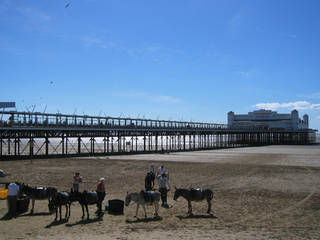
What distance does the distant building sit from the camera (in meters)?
104

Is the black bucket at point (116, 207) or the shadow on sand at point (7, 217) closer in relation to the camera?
the shadow on sand at point (7, 217)

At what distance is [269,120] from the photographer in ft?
365

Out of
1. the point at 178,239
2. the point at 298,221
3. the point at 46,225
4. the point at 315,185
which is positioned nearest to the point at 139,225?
the point at 178,239

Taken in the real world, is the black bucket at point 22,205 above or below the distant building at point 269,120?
below

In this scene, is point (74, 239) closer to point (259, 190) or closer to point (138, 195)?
point (138, 195)

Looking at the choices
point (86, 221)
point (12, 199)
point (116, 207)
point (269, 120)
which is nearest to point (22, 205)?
point (12, 199)

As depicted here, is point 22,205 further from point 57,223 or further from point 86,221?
point 86,221

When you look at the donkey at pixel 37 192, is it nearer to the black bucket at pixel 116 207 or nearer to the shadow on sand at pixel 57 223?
the shadow on sand at pixel 57 223

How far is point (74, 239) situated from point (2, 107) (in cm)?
3206

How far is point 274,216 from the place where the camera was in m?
9.97

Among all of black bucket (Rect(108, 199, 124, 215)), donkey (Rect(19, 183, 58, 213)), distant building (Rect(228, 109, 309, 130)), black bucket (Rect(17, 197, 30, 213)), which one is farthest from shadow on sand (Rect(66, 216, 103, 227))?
distant building (Rect(228, 109, 309, 130))

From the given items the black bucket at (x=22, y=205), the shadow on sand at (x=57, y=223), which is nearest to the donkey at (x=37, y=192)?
the black bucket at (x=22, y=205)

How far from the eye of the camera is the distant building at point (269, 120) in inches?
4082

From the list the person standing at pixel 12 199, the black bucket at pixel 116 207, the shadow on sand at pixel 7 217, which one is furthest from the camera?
the black bucket at pixel 116 207
